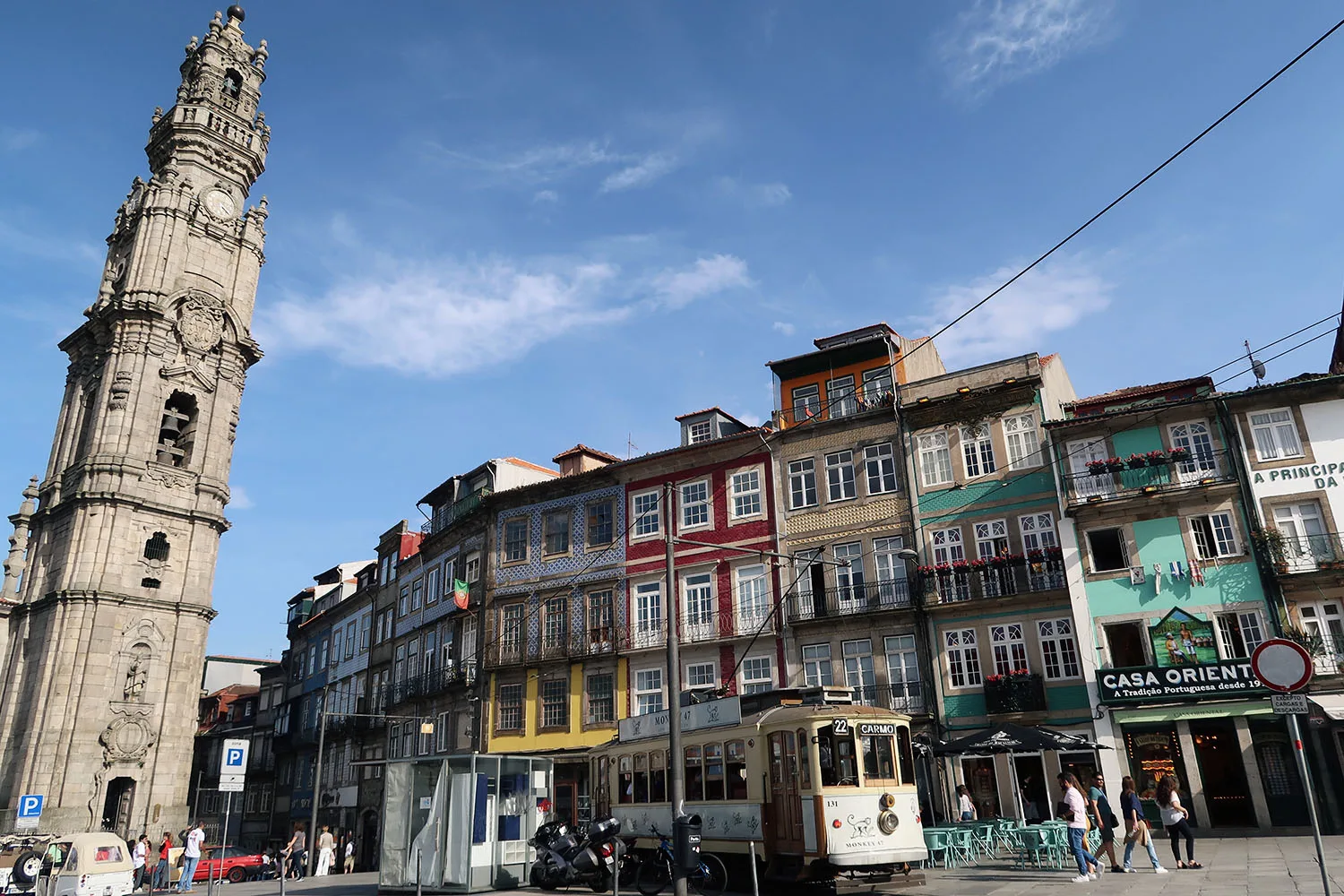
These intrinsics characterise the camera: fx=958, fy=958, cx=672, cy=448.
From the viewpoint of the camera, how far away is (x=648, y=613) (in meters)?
31.4

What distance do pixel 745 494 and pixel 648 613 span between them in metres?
5.06

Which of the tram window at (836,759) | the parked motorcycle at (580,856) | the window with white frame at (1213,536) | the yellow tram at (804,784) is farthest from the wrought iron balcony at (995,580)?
the parked motorcycle at (580,856)

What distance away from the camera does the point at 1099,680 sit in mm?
24094

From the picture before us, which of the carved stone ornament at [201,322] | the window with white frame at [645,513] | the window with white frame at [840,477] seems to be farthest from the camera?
the carved stone ornament at [201,322]

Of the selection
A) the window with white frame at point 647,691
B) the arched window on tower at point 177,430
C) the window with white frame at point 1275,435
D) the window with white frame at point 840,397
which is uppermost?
the arched window on tower at point 177,430

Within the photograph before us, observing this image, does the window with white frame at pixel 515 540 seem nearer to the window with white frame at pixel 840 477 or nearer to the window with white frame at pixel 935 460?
the window with white frame at pixel 840 477

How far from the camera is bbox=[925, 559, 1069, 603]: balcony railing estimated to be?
84.1ft

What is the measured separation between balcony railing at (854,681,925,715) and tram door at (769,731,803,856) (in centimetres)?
1066

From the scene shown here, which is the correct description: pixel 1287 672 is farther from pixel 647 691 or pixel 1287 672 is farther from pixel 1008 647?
pixel 647 691

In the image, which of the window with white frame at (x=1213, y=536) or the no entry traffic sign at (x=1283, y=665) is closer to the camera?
the no entry traffic sign at (x=1283, y=665)

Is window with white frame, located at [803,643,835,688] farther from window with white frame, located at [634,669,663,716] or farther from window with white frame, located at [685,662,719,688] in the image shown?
window with white frame, located at [634,669,663,716]

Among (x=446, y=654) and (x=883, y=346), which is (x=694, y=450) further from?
(x=446, y=654)

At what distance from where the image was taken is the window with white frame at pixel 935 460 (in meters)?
28.0

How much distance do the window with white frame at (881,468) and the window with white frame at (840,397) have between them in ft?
5.09
